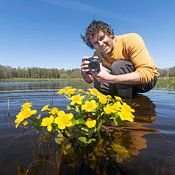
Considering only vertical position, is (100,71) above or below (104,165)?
above

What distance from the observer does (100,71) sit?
3.61 metres

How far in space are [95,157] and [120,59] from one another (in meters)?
3.04

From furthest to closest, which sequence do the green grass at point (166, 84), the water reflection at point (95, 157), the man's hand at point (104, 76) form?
the green grass at point (166, 84), the man's hand at point (104, 76), the water reflection at point (95, 157)

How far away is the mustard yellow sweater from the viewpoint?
12.6 ft

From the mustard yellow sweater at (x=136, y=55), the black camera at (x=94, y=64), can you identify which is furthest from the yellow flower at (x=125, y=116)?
the mustard yellow sweater at (x=136, y=55)

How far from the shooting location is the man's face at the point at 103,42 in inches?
169

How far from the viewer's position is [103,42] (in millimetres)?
4375

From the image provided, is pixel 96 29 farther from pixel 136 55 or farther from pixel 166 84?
pixel 166 84

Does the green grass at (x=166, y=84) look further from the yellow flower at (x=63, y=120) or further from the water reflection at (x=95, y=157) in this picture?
the yellow flower at (x=63, y=120)

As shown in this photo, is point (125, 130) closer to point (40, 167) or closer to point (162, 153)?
point (162, 153)

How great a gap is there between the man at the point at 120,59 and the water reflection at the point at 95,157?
1.23 meters

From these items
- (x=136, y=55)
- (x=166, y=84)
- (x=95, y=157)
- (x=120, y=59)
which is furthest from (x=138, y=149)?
(x=166, y=84)

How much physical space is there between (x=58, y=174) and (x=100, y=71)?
2093 mm

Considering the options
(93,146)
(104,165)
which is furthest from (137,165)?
(93,146)
